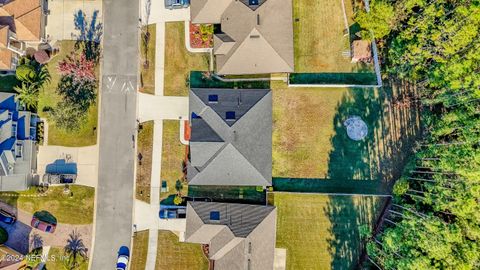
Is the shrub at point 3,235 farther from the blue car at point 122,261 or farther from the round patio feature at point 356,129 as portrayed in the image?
the round patio feature at point 356,129

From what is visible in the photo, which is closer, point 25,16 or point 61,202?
point 25,16

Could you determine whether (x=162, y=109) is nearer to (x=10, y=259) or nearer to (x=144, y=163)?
(x=144, y=163)

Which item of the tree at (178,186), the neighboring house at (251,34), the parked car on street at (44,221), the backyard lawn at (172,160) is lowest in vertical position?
the parked car on street at (44,221)

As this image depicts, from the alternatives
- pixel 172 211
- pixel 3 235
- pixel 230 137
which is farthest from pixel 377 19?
pixel 3 235

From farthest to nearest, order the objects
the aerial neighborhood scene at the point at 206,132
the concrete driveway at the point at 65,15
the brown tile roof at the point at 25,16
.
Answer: the concrete driveway at the point at 65,15 < the brown tile roof at the point at 25,16 < the aerial neighborhood scene at the point at 206,132

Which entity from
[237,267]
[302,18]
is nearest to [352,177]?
[237,267]

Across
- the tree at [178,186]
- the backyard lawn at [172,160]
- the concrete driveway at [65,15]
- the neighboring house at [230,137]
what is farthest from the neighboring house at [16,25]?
the tree at [178,186]

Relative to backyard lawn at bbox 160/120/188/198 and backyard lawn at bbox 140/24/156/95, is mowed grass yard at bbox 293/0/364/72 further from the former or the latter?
backyard lawn at bbox 140/24/156/95

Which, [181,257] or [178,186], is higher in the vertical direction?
[178,186]
